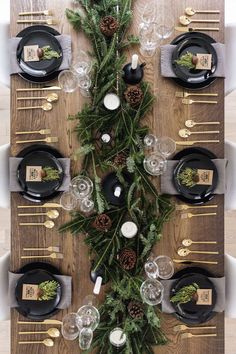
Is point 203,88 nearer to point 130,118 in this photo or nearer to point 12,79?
point 130,118

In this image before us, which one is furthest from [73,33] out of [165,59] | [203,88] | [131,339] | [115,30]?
[131,339]

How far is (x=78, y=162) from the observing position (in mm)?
1997

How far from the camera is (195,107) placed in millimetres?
2021

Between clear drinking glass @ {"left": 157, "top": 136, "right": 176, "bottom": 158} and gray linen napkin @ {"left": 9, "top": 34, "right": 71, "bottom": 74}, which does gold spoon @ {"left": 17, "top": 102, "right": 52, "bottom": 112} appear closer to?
gray linen napkin @ {"left": 9, "top": 34, "right": 71, "bottom": 74}

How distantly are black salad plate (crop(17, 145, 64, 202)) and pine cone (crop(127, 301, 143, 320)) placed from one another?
560 mm

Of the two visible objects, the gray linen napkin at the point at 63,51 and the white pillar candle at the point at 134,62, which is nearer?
the white pillar candle at the point at 134,62

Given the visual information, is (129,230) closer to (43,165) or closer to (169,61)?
(43,165)

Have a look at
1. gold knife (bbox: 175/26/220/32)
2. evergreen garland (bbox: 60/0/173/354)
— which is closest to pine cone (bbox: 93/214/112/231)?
evergreen garland (bbox: 60/0/173/354)

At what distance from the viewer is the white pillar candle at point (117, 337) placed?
1.84 m

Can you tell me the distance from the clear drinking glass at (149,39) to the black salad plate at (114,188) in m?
0.54

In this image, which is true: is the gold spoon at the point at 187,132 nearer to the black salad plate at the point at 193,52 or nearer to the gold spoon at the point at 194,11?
the black salad plate at the point at 193,52

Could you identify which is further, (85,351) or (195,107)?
(195,107)

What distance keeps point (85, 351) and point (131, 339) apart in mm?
190

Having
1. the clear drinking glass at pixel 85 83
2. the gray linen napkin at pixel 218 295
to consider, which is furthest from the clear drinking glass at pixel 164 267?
the clear drinking glass at pixel 85 83
